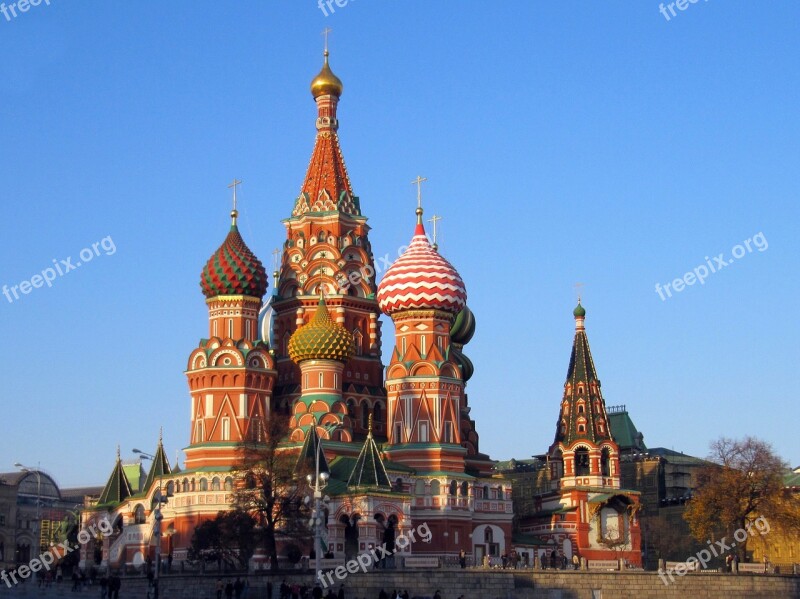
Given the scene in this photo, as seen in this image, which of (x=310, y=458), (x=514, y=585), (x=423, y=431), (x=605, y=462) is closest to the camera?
(x=514, y=585)

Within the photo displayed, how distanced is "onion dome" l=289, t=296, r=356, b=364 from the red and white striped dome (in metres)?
2.67

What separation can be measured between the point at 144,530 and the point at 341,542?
1185 cm

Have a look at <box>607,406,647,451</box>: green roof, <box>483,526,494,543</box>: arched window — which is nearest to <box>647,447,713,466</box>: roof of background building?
<box>607,406,647,451</box>: green roof

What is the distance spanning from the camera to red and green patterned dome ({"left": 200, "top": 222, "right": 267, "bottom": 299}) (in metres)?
59.8

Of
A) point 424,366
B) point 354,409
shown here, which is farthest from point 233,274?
point 424,366

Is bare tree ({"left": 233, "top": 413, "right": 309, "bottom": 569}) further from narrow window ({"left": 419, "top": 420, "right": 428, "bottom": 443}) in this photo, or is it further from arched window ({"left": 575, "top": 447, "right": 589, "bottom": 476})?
arched window ({"left": 575, "top": 447, "right": 589, "bottom": 476})

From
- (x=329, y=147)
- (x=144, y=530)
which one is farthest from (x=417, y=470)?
(x=329, y=147)

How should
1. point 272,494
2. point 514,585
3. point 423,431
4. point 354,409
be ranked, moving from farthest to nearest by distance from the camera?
point 354,409 → point 423,431 → point 272,494 → point 514,585

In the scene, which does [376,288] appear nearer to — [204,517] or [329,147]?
[329,147]

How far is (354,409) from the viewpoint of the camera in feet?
201

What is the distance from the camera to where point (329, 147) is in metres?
66.1

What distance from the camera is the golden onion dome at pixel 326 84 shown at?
65.7 meters

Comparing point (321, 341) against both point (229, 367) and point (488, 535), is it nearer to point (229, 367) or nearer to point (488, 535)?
point (229, 367)

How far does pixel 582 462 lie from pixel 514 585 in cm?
2004
